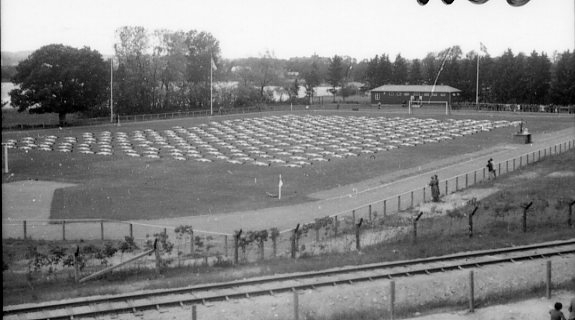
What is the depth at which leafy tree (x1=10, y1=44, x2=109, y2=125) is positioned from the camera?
8538cm

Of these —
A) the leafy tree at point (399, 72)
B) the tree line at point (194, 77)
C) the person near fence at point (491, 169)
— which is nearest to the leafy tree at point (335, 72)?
the tree line at point (194, 77)

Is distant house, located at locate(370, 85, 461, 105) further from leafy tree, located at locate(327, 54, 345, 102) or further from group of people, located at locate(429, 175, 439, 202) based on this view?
group of people, located at locate(429, 175, 439, 202)

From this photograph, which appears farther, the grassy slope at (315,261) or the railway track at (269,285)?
the grassy slope at (315,261)

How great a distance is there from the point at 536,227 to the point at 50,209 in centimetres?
2435

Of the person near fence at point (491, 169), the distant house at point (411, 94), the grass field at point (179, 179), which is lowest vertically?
the grass field at point (179, 179)

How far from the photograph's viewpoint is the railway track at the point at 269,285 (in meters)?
17.7

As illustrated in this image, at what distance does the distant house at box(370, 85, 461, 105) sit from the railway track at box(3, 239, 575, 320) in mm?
96546

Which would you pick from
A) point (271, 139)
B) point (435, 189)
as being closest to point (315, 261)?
point (435, 189)

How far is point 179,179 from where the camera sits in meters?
46.8

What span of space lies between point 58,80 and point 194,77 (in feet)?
119

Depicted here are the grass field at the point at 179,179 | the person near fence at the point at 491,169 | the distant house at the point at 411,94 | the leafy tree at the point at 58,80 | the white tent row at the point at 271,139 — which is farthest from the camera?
the distant house at the point at 411,94

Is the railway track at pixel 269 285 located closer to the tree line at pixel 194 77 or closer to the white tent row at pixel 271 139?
the white tent row at pixel 271 139

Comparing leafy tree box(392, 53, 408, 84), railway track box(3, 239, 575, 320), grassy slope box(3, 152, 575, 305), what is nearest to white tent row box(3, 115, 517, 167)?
grassy slope box(3, 152, 575, 305)

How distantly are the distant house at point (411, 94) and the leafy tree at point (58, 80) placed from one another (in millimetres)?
50255
